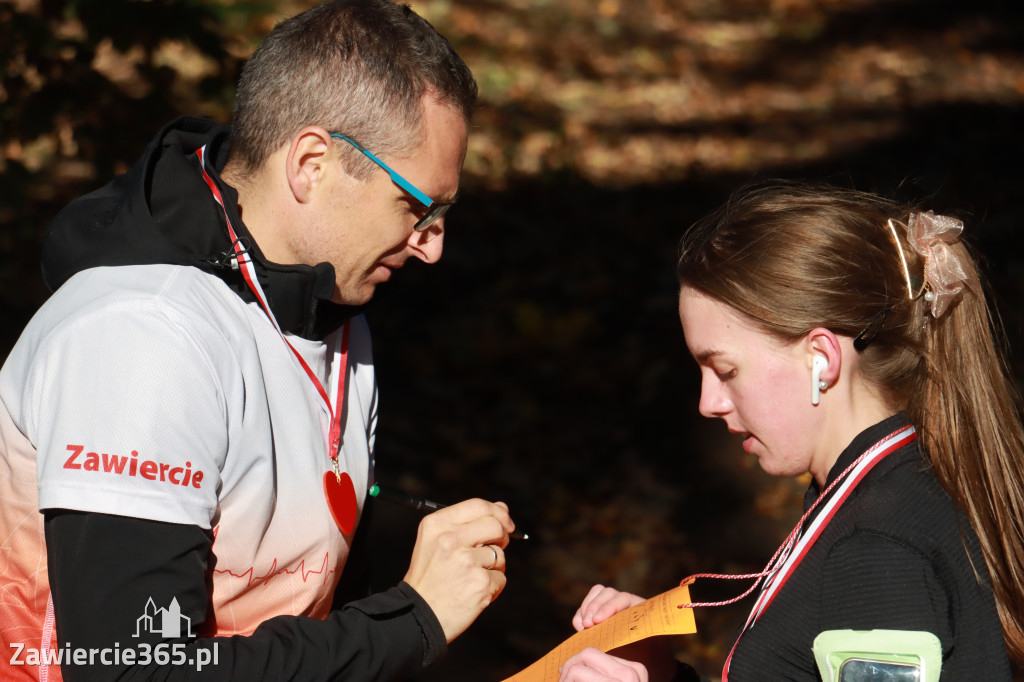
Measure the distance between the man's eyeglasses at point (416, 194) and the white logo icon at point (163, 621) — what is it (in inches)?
42.0

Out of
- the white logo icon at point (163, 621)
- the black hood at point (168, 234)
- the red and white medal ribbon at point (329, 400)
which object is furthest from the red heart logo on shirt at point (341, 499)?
the white logo icon at point (163, 621)

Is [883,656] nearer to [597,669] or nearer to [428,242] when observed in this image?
[597,669]

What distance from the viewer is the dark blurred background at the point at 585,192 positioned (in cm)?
415

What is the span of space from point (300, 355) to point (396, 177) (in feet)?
1.61

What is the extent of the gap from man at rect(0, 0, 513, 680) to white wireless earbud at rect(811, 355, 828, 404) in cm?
76

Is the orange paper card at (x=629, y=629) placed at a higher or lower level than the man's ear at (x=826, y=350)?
lower

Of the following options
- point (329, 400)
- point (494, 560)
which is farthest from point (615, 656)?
point (329, 400)

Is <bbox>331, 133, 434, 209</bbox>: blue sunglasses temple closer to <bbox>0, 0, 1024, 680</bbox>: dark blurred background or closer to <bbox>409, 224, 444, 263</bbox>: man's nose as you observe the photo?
<bbox>409, 224, 444, 263</bbox>: man's nose

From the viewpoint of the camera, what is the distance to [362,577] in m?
2.85

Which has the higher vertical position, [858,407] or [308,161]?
[308,161]

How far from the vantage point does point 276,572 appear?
2.21m

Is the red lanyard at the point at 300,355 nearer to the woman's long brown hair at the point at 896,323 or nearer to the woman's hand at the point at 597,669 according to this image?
the woman's hand at the point at 597,669

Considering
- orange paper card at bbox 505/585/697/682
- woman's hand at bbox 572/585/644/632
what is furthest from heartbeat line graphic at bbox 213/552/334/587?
woman's hand at bbox 572/585/644/632

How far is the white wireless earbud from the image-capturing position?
7.03 feet
